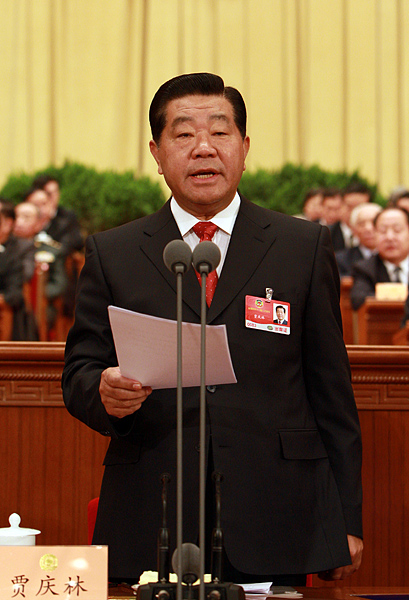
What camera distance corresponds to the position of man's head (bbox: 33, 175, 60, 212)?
27.9 ft

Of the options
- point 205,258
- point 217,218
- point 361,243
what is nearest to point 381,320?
point 361,243

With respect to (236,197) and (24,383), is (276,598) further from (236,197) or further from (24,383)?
(24,383)

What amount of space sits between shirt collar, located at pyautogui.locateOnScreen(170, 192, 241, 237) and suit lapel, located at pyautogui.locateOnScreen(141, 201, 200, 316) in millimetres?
11

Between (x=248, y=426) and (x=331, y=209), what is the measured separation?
7.37m

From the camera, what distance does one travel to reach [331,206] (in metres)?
8.65

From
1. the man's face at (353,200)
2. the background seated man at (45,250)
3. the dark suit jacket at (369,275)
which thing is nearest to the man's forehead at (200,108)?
the dark suit jacket at (369,275)

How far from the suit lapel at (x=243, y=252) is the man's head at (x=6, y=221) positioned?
624cm

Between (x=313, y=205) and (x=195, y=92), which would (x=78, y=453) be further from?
(x=313, y=205)

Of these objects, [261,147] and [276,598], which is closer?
[276,598]

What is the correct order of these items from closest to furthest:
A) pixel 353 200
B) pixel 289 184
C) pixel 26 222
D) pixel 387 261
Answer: pixel 387 261 → pixel 26 222 → pixel 353 200 → pixel 289 184

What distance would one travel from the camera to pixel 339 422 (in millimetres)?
1508

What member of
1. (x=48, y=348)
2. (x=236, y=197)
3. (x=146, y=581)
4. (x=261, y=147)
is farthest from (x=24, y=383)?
(x=261, y=147)

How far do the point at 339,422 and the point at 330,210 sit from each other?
24.0ft

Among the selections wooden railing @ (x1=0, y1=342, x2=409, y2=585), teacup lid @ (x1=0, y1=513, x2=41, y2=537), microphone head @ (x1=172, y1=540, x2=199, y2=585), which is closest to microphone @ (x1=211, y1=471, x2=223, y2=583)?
microphone head @ (x1=172, y1=540, x2=199, y2=585)
